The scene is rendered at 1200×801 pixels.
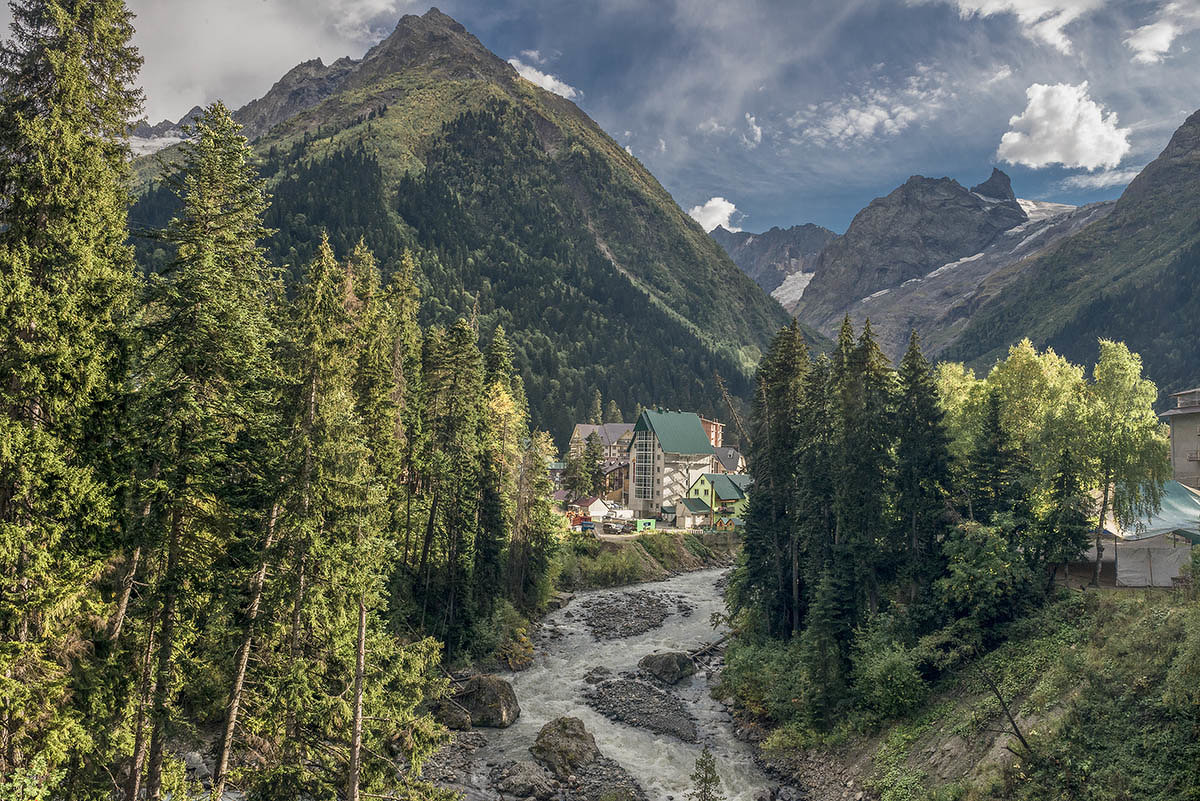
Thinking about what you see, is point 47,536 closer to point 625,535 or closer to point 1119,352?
point 1119,352

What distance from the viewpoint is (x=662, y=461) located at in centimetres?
10569

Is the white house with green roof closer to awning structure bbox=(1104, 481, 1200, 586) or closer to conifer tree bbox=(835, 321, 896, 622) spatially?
conifer tree bbox=(835, 321, 896, 622)

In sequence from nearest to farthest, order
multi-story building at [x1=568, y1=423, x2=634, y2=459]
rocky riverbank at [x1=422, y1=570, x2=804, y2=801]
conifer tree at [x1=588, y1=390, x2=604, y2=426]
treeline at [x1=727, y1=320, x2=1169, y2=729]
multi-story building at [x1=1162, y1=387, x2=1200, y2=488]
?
1. rocky riverbank at [x1=422, y1=570, x2=804, y2=801]
2. treeline at [x1=727, y1=320, x2=1169, y2=729]
3. multi-story building at [x1=1162, y1=387, x2=1200, y2=488]
4. multi-story building at [x1=568, y1=423, x2=634, y2=459]
5. conifer tree at [x1=588, y1=390, x2=604, y2=426]

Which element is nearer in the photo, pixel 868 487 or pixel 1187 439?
pixel 868 487

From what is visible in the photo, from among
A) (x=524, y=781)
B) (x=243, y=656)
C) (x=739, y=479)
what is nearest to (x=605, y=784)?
(x=524, y=781)

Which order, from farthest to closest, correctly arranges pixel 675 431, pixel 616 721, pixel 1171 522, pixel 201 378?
pixel 675 431, pixel 616 721, pixel 1171 522, pixel 201 378

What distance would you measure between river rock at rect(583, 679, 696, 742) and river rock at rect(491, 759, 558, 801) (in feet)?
27.0

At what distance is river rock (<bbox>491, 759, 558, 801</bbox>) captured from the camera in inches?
1110

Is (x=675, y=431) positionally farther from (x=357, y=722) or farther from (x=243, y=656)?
(x=243, y=656)

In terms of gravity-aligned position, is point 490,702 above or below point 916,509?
below

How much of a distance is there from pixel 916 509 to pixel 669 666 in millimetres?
20242

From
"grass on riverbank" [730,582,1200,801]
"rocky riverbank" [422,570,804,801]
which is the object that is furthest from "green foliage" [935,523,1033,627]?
"rocky riverbank" [422,570,804,801]

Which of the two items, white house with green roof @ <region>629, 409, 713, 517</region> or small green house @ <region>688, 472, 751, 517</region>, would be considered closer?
small green house @ <region>688, 472, 751, 517</region>

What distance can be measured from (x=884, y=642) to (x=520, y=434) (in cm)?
3686
